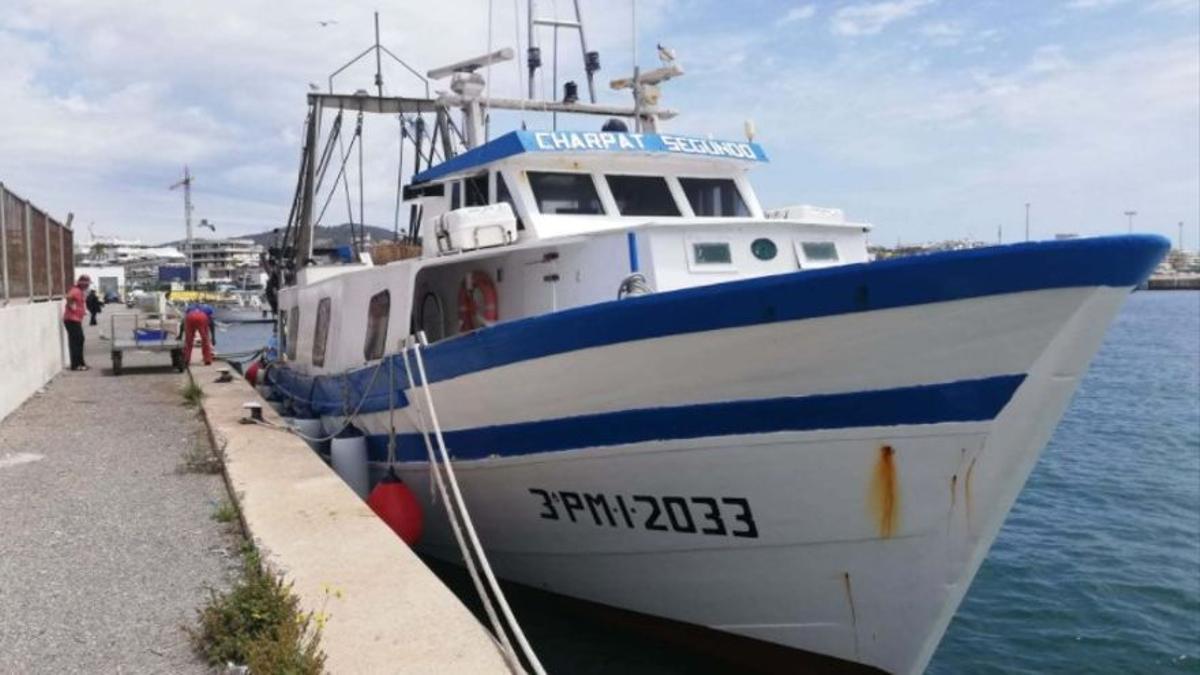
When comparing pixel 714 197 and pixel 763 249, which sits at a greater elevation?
pixel 714 197

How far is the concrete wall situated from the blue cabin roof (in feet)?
21.5

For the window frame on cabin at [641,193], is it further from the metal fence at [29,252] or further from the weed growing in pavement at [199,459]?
the metal fence at [29,252]

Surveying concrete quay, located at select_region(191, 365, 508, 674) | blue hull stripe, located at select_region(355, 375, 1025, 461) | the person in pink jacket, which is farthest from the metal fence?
blue hull stripe, located at select_region(355, 375, 1025, 461)

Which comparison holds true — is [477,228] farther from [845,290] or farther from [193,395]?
[193,395]

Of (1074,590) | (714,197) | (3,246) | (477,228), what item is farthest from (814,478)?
(3,246)

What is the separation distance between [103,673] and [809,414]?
3731 mm

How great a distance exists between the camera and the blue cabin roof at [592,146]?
822cm

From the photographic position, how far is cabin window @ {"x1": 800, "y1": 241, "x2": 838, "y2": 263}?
7.71m

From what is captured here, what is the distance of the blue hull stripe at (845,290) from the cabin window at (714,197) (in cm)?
325

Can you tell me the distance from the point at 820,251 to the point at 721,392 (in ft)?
9.08

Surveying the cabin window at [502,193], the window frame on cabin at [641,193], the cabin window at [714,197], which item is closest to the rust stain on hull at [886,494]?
the window frame on cabin at [641,193]

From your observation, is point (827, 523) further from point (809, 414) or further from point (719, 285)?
point (719, 285)

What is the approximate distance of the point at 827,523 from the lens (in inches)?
218

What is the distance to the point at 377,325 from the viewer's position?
28.9 ft
